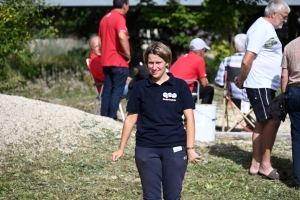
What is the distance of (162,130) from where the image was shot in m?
4.46

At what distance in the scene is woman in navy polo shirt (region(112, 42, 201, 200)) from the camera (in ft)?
14.6

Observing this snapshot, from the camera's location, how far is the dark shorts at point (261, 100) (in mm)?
6566

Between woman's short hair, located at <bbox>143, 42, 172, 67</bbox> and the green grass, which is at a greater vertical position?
woman's short hair, located at <bbox>143, 42, 172, 67</bbox>

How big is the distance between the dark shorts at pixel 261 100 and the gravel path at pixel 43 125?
239 cm

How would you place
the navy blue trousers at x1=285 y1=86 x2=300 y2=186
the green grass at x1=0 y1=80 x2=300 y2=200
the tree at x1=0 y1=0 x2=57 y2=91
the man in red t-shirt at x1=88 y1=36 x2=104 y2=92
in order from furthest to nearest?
the man in red t-shirt at x1=88 y1=36 x2=104 y2=92
the tree at x1=0 y1=0 x2=57 y2=91
the navy blue trousers at x1=285 y1=86 x2=300 y2=186
the green grass at x1=0 y1=80 x2=300 y2=200

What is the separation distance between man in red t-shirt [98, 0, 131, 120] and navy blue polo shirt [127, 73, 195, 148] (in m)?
4.66

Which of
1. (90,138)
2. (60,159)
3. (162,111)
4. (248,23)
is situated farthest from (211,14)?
(162,111)

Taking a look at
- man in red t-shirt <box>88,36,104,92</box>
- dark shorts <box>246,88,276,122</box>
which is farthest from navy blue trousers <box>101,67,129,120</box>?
dark shorts <box>246,88,276,122</box>

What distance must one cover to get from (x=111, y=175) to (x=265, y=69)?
1.96 meters

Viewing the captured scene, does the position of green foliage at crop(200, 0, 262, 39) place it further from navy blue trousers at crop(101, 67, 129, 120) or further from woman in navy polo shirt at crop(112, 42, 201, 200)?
woman in navy polo shirt at crop(112, 42, 201, 200)

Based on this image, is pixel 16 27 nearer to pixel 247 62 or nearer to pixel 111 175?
pixel 111 175

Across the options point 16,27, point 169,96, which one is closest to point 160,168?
point 169,96

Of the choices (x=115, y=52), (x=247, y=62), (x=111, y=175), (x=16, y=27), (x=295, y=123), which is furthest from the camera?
(x=16, y=27)

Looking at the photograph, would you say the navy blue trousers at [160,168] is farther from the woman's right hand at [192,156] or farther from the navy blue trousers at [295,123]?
the navy blue trousers at [295,123]
